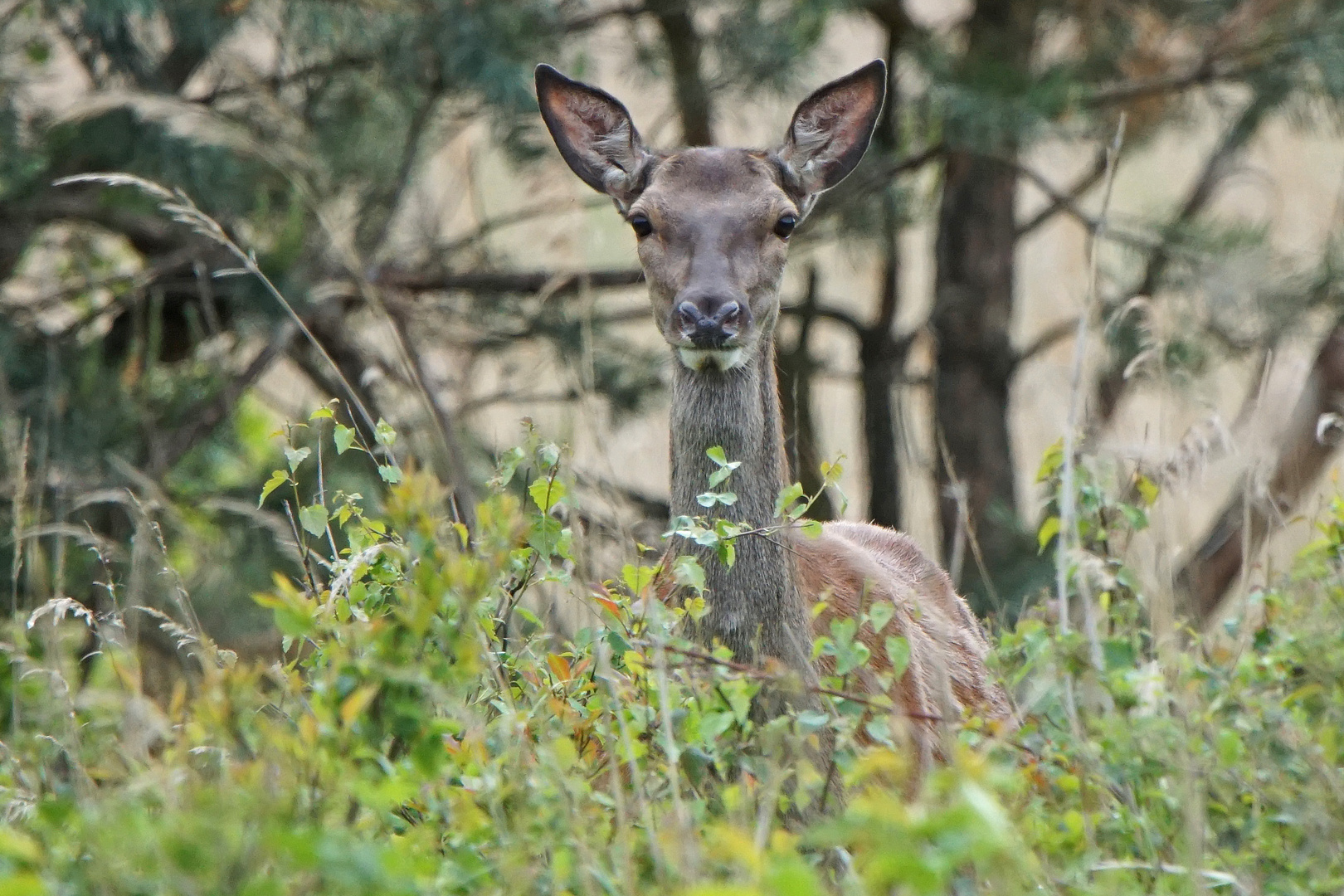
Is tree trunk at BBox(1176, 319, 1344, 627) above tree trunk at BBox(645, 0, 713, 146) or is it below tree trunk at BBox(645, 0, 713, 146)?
below

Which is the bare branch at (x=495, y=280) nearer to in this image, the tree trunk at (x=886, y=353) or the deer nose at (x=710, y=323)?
the tree trunk at (x=886, y=353)

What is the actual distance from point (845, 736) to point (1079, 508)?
961mm

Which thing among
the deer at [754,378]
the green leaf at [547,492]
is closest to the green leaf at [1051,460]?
the deer at [754,378]

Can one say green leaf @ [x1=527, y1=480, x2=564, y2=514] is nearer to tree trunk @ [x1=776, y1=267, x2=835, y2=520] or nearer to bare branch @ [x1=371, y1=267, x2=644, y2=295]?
tree trunk @ [x1=776, y1=267, x2=835, y2=520]

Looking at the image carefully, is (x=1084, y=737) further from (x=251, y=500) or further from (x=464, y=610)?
(x=251, y=500)

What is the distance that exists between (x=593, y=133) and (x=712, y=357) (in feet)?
3.78

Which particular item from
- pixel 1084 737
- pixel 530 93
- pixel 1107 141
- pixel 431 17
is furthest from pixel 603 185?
pixel 1107 141

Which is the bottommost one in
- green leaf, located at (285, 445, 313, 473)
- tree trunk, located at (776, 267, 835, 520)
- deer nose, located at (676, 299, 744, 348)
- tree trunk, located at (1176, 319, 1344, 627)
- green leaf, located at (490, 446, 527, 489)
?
tree trunk, located at (1176, 319, 1344, 627)

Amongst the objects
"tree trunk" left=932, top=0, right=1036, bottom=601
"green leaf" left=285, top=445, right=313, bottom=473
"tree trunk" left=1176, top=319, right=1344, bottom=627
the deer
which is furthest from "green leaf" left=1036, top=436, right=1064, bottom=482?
"tree trunk" left=932, top=0, right=1036, bottom=601

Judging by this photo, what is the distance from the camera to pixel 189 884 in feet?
7.14

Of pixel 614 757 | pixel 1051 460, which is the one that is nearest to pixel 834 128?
pixel 1051 460

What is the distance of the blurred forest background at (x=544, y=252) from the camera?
6090mm

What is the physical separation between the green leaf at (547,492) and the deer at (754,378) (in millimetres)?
512

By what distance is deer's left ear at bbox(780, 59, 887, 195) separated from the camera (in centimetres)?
491
